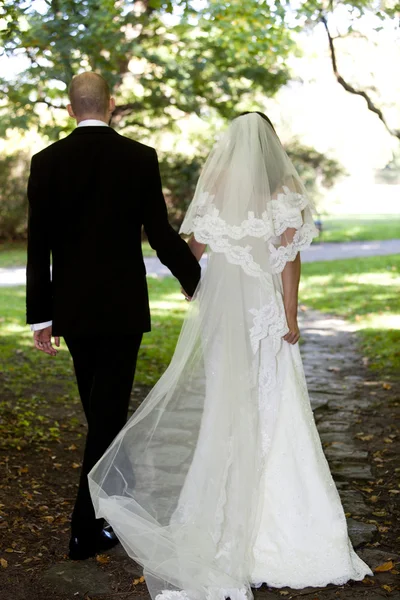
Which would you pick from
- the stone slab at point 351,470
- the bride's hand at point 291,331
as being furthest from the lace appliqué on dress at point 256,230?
the stone slab at point 351,470

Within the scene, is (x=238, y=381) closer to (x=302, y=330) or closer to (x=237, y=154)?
(x=237, y=154)

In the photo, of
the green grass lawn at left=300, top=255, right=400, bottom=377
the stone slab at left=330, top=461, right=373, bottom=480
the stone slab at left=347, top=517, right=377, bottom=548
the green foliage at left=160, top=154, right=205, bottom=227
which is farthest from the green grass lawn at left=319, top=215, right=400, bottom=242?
the stone slab at left=347, top=517, right=377, bottom=548

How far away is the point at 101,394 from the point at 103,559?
776 millimetres

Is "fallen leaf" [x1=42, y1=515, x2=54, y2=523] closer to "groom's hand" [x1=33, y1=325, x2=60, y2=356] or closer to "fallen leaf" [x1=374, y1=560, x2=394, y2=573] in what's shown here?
"groom's hand" [x1=33, y1=325, x2=60, y2=356]

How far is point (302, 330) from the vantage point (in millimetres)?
10547

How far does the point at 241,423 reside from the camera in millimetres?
3553

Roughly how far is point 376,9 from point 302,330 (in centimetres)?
409

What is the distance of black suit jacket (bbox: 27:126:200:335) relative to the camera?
11.5ft

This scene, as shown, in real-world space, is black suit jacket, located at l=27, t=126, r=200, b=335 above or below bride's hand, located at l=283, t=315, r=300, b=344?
above

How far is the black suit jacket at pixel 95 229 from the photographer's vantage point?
11.5ft

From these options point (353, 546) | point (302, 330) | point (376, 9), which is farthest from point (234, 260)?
point (302, 330)

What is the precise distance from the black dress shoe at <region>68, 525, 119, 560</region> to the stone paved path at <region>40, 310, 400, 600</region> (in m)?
0.05

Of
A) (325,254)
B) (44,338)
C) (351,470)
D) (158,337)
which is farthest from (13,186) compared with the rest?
(44,338)

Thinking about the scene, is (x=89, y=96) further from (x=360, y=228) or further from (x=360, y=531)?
(x=360, y=228)
